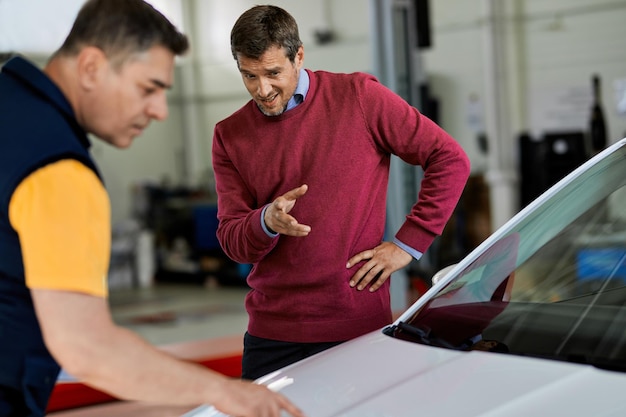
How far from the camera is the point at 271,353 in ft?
7.67

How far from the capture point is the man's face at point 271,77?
216cm

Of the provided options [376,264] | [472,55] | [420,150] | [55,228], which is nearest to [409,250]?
[376,264]

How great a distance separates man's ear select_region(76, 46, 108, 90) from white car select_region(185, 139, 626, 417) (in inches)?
30.4

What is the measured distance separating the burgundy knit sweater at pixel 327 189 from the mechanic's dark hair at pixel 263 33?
170 millimetres

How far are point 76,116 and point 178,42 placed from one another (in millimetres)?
204

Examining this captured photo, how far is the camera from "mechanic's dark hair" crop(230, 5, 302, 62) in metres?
2.14

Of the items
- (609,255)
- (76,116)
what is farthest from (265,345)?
(76,116)

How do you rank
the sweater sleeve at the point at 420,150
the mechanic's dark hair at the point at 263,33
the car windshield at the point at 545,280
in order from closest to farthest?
the car windshield at the point at 545,280 < the mechanic's dark hair at the point at 263,33 < the sweater sleeve at the point at 420,150

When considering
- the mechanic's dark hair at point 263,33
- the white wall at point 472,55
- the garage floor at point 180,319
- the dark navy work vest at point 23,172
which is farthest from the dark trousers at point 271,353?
the white wall at point 472,55

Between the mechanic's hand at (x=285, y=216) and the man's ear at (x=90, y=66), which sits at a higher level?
the man's ear at (x=90, y=66)

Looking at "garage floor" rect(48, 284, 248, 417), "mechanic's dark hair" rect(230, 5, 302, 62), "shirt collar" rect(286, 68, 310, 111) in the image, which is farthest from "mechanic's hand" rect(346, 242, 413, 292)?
"garage floor" rect(48, 284, 248, 417)

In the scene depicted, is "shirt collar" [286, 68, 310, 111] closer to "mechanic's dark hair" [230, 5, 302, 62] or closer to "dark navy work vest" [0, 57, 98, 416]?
"mechanic's dark hair" [230, 5, 302, 62]

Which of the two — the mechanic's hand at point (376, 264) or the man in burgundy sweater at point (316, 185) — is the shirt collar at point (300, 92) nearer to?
the man in burgundy sweater at point (316, 185)

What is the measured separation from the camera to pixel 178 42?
4.76ft
